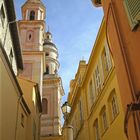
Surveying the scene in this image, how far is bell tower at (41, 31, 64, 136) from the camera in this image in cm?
4212

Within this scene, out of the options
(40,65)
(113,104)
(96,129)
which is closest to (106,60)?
(113,104)

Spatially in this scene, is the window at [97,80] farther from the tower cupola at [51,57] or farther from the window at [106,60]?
the tower cupola at [51,57]

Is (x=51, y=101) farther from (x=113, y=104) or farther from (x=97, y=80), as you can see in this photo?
(x=113, y=104)

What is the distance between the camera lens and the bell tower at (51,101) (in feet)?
138

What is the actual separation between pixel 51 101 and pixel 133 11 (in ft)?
132

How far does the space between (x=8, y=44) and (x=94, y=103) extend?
7.17 metres

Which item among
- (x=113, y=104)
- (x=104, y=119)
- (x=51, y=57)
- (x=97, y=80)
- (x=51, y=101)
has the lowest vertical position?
(x=104, y=119)

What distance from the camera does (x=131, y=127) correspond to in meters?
6.18

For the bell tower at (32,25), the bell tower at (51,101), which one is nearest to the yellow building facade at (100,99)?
the bell tower at (32,25)

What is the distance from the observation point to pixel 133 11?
20.0ft

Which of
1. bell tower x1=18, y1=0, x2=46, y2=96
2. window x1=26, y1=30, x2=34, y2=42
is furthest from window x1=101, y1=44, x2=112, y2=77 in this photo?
window x1=26, y1=30, x2=34, y2=42

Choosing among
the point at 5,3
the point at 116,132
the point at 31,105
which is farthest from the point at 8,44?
the point at 116,132

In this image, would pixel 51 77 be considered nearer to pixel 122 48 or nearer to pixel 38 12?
pixel 38 12

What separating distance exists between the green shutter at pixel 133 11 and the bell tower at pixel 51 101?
36042 millimetres
